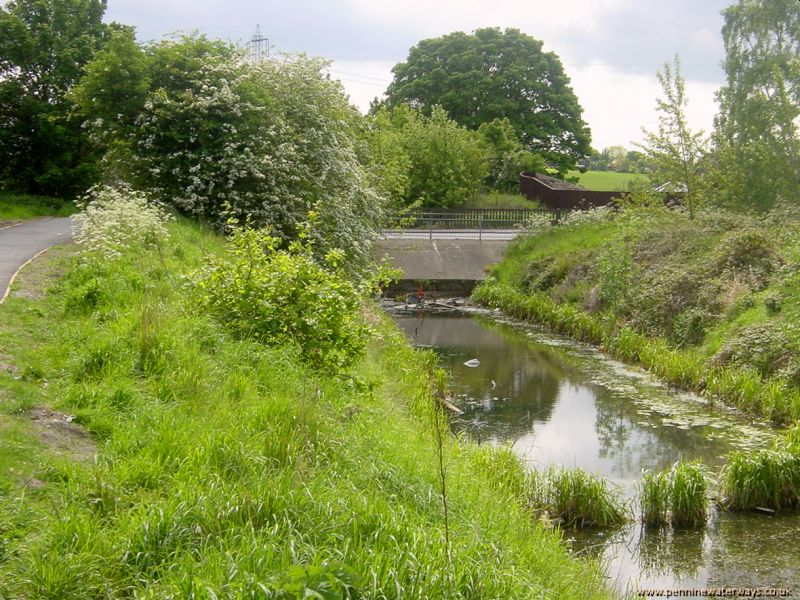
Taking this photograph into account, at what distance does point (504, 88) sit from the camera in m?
61.6

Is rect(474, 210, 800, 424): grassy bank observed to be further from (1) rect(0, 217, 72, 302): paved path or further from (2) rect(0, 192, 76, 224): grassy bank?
(2) rect(0, 192, 76, 224): grassy bank

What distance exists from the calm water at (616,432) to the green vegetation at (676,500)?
0.19 metres

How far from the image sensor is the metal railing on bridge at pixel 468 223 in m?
38.4

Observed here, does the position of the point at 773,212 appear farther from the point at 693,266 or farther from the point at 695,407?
the point at 695,407

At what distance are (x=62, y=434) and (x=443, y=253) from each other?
30.2 m

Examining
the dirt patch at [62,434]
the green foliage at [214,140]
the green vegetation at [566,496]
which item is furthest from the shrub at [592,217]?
the dirt patch at [62,434]

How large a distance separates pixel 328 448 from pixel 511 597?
2318 millimetres

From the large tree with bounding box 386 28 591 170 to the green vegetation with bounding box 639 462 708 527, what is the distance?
5302cm

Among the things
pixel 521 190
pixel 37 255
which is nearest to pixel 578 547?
pixel 37 255

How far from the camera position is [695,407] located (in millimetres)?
14500

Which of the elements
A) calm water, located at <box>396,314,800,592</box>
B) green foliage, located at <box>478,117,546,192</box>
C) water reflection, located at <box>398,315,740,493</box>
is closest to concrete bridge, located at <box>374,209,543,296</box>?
Answer: calm water, located at <box>396,314,800,592</box>

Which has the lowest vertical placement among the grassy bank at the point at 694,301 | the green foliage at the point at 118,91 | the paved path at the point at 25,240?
the grassy bank at the point at 694,301

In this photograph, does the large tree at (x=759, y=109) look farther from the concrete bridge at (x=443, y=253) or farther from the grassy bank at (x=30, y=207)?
the grassy bank at (x=30, y=207)

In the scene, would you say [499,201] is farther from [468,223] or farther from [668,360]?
[668,360]
